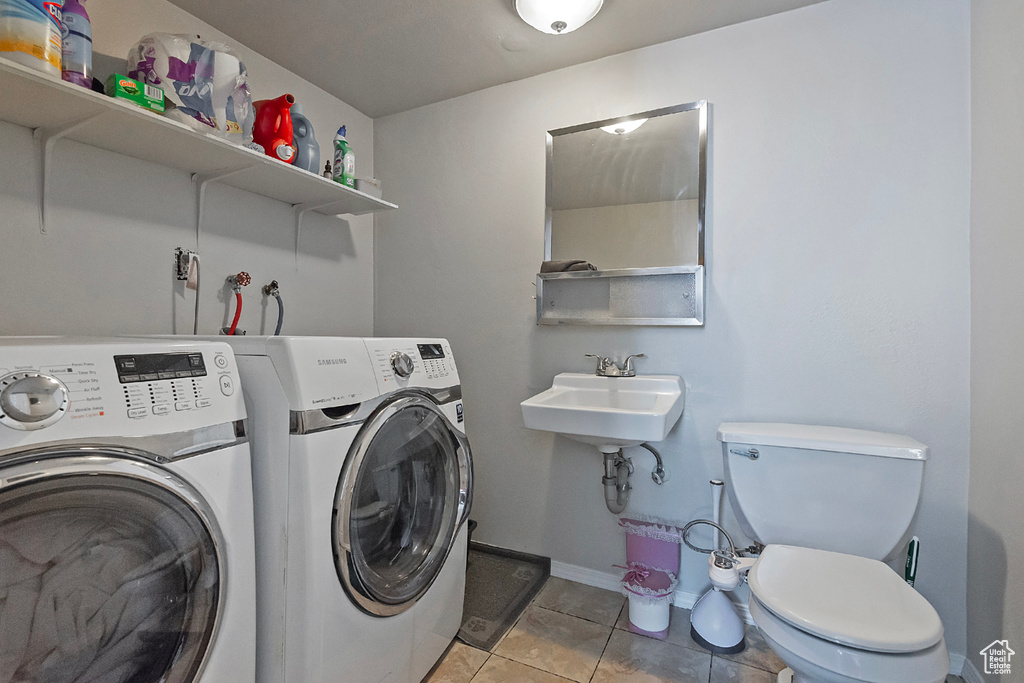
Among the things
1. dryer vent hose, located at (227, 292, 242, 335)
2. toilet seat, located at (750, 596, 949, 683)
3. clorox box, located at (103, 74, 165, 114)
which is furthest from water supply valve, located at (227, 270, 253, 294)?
toilet seat, located at (750, 596, 949, 683)

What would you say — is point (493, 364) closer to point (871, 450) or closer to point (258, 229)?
point (258, 229)

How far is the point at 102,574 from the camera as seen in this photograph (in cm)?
79

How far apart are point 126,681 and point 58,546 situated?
0.28 m

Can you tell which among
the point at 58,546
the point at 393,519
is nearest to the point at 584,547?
the point at 393,519

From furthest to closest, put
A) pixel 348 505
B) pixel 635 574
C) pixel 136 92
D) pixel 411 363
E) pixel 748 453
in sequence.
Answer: pixel 635 574 < pixel 748 453 < pixel 411 363 < pixel 136 92 < pixel 348 505

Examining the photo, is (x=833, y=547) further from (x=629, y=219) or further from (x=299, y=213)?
(x=299, y=213)

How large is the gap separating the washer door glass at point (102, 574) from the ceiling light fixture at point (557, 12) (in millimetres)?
1681

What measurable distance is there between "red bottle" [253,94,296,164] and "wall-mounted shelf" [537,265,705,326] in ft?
3.51

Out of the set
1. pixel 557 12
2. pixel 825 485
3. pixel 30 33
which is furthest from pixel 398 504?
pixel 557 12

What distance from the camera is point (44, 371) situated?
0.74 m

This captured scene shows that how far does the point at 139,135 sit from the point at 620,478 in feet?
6.32

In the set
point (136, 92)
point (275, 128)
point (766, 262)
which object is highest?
point (275, 128)

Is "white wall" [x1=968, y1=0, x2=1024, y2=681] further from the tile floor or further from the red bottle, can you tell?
the red bottle

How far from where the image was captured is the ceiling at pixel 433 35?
170 cm
